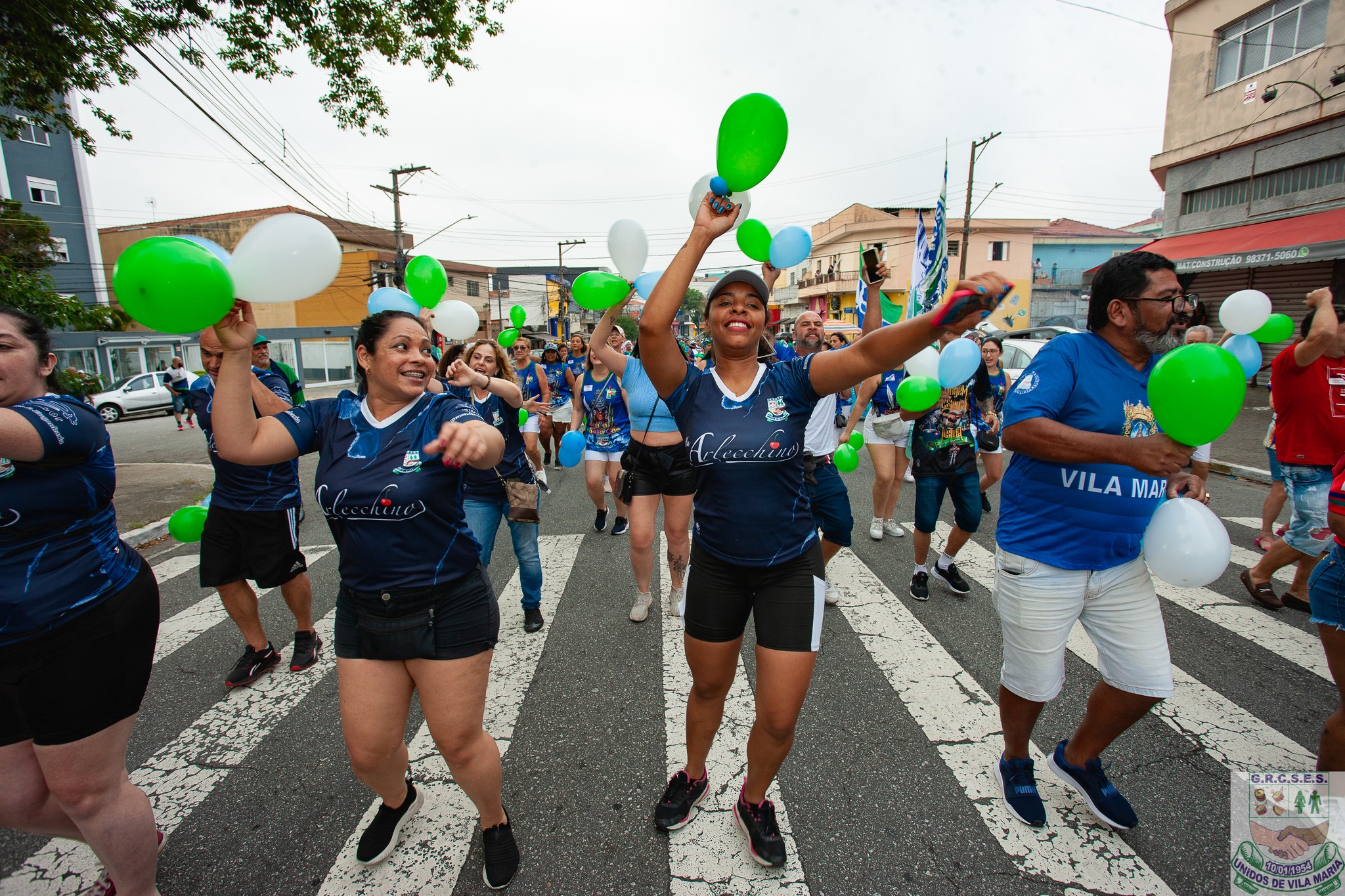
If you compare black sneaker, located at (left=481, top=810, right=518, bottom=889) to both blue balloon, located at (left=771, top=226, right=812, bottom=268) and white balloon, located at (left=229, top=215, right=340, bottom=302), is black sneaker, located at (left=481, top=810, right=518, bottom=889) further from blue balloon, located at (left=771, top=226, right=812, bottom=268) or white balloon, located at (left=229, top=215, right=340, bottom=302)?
blue balloon, located at (left=771, top=226, right=812, bottom=268)

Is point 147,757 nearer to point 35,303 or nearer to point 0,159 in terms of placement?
point 35,303

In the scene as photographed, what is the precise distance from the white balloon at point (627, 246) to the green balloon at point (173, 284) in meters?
2.31

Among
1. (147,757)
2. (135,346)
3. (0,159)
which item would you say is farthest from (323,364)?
(147,757)

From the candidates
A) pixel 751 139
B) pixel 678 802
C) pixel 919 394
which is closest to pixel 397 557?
pixel 678 802

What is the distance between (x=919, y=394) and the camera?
3432 millimetres

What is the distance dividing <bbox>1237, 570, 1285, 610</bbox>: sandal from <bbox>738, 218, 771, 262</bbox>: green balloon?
4335 mm

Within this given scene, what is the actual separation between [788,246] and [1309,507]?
4.00 metres

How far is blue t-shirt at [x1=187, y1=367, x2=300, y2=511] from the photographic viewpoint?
3.44 meters

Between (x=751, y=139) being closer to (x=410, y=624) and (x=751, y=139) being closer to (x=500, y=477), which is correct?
(x=410, y=624)

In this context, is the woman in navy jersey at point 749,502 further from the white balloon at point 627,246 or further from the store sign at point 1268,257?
the store sign at point 1268,257

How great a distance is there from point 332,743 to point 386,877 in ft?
3.41

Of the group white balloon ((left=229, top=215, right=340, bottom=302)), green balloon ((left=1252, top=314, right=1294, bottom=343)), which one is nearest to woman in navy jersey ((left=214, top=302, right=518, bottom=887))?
white balloon ((left=229, top=215, right=340, bottom=302))

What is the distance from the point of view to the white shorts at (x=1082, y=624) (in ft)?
7.47

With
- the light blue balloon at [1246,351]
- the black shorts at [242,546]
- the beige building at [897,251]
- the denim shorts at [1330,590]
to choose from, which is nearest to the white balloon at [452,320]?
the black shorts at [242,546]
